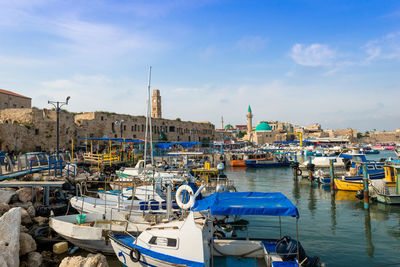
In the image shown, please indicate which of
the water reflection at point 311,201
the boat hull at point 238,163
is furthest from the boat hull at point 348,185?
the boat hull at point 238,163

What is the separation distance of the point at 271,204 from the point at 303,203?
14225 mm

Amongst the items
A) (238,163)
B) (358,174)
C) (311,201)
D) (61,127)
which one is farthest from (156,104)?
(311,201)

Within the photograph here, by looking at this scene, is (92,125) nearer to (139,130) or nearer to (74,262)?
(139,130)

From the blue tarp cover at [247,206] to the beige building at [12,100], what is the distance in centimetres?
5306

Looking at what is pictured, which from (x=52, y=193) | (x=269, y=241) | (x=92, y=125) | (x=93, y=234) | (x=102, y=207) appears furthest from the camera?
(x=92, y=125)

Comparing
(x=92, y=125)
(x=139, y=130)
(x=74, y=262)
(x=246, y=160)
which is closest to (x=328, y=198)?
(x=74, y=262)

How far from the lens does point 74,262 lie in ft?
29.1

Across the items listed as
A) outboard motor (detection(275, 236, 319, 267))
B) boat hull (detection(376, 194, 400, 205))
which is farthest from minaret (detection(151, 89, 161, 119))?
outboard motor (detection(275, 236, 319, 267))

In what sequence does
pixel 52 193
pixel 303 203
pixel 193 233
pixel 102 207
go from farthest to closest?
pixel 303 203 → pixel 52 193 → pixel 102 207 → pixel 193 233

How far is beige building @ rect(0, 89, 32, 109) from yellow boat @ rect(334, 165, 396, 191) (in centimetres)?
5419

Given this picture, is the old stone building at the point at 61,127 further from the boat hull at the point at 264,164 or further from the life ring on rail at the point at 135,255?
the life ring on rail at the point at 135,255

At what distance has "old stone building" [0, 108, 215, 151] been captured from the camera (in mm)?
37812

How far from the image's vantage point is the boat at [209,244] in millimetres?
8250

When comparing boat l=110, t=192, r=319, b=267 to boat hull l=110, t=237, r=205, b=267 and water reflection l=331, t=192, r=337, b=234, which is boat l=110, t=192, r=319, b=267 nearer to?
boat hull l=110, t=237, r=205, b=267
